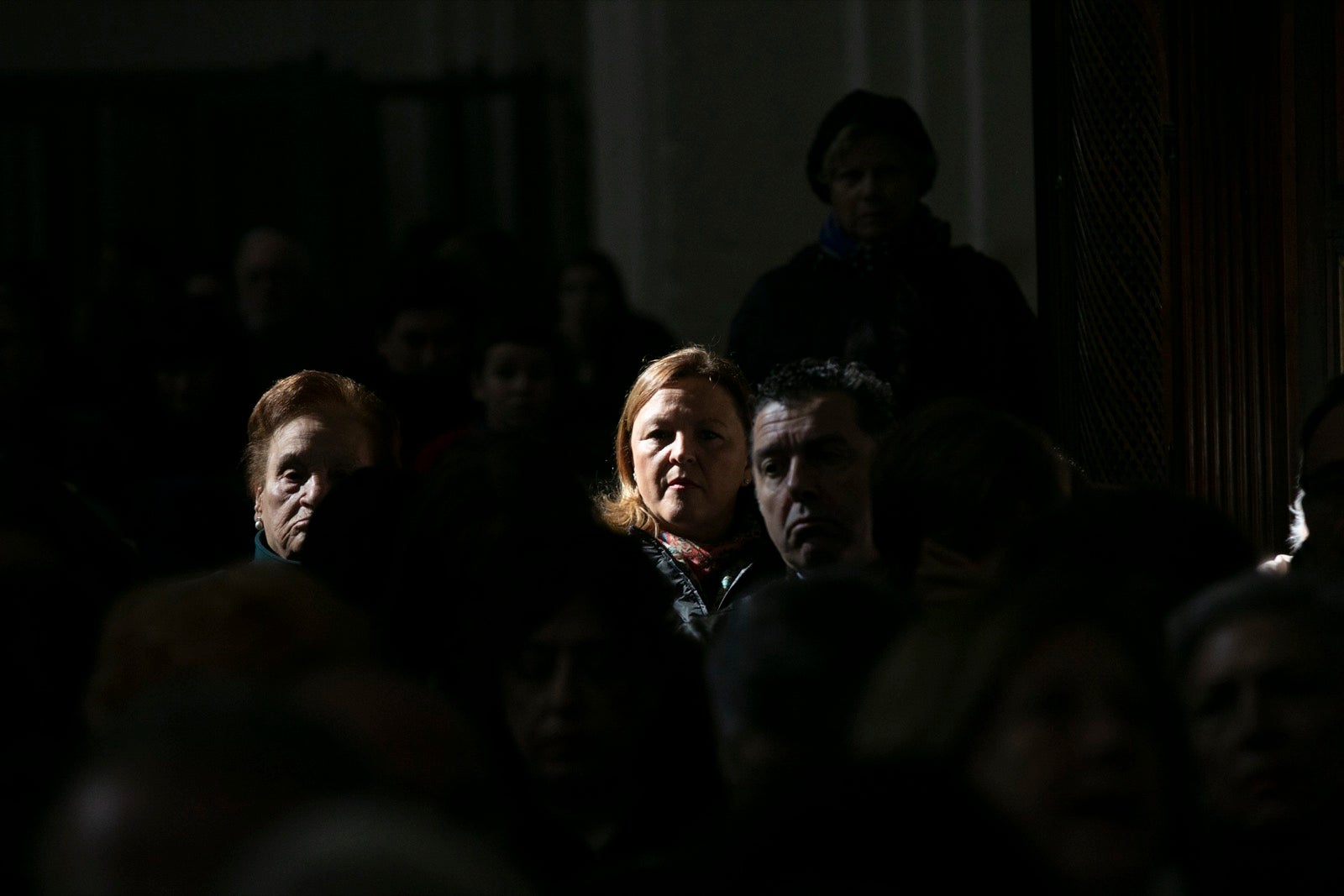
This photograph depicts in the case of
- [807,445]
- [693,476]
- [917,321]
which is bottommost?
[693,476]

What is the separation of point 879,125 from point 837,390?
122 cm

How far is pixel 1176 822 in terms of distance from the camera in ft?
6.88

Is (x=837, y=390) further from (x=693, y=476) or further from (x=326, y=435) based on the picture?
(x=326, y=435)

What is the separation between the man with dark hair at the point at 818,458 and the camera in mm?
3906

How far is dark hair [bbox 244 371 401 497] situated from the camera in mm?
4215

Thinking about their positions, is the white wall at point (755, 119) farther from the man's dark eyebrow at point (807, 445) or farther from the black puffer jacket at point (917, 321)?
the man's dark eyebrow at point (807, 445)

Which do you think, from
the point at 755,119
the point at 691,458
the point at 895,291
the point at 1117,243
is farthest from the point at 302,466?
the point at 755,119

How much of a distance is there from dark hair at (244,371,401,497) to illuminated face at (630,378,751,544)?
52 centimetres

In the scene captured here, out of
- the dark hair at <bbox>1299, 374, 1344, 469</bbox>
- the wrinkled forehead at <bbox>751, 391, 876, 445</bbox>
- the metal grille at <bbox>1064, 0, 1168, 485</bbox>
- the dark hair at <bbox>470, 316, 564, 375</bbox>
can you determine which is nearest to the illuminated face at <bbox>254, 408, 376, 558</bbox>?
the wrinkled forehead at <bbox>751, 391, 876, 445</bbox>

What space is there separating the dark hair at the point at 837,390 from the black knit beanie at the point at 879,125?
3.57ft

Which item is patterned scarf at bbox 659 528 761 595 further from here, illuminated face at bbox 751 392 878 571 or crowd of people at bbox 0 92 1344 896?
illuminated face at bbox 751 392 878 571

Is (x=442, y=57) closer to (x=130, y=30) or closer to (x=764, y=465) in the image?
(x=130, y=30)

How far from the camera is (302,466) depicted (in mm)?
4137

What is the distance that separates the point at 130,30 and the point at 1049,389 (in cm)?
527
